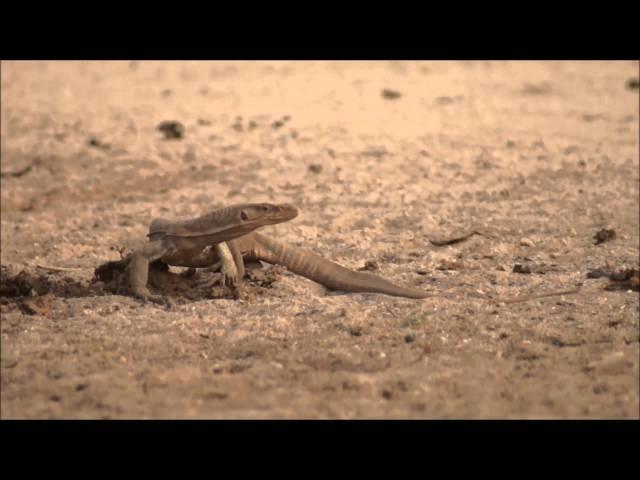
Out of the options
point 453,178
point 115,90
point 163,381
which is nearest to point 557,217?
point 453,178

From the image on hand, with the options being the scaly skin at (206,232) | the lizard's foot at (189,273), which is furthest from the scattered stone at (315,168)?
the scaly skin at (206,232)

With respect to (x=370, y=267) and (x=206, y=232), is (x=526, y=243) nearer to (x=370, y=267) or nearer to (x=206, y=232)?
(x=370, y=267)

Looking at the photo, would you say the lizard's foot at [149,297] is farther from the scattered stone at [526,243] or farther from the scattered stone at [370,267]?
the scattered stone at [526,243]

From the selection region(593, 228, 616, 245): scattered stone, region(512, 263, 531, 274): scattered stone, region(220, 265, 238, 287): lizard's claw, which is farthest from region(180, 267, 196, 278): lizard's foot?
region(593, 228, 616, 245): scattered stone

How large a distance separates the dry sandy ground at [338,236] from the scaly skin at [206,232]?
0.26 metres

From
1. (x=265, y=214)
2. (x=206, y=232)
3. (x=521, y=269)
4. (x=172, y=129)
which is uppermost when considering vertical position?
(x=265, y=214)

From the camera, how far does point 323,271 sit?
581 centimetres

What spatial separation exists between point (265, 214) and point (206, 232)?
354 millimetres

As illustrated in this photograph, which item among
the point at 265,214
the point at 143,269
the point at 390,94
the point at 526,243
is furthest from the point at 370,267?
the point at 390,94

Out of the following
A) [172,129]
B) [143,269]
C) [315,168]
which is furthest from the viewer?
[172,129]

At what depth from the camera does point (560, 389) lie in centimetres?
407

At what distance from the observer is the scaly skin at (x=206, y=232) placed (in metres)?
5.55

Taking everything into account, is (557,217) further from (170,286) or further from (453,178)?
(170,286)
